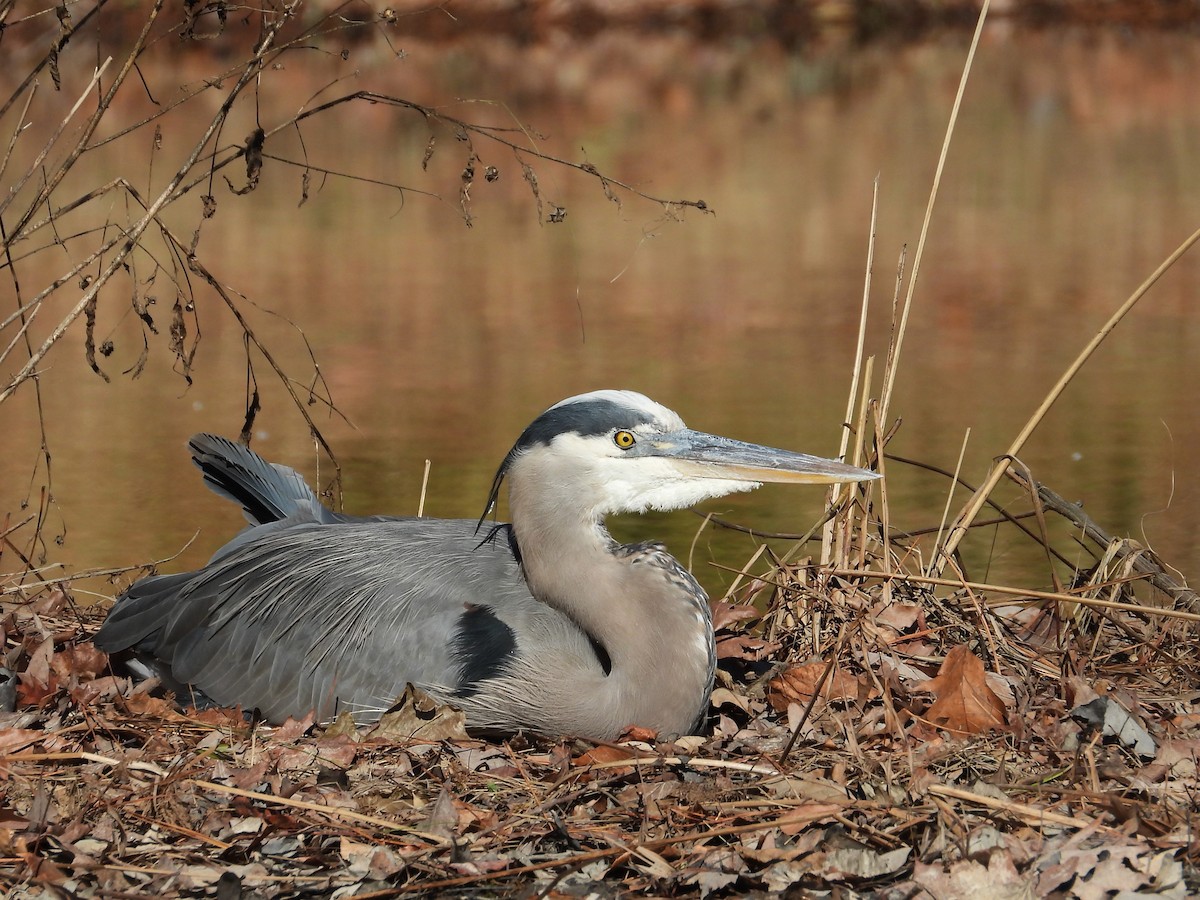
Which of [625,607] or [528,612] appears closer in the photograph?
[625,607]

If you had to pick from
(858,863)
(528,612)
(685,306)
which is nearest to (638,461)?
(528,612)

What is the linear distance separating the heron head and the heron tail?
4.20 feet

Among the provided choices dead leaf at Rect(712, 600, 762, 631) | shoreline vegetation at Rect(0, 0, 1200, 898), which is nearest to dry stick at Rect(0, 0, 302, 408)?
shoreline vegetation at Rect(0, 0, 1200, 898)

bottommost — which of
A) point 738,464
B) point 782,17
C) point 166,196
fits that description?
point 738,464

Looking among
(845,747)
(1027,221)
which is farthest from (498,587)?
(1027,221)

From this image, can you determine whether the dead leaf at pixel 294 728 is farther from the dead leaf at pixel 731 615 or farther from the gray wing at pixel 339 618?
the dead leaf at pixel 731 615

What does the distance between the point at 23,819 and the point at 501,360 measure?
705 centimetres

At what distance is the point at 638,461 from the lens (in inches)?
184

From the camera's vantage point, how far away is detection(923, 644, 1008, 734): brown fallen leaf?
170 inches

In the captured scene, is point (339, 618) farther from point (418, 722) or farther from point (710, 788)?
point (710, 788)

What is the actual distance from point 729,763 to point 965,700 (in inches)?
30.0

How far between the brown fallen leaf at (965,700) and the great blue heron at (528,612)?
24.0 inches

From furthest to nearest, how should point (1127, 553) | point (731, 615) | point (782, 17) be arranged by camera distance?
1. point (782, 17)
2. point (731, 615)
3. point (1127, 553)

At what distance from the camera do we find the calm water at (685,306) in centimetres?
826
